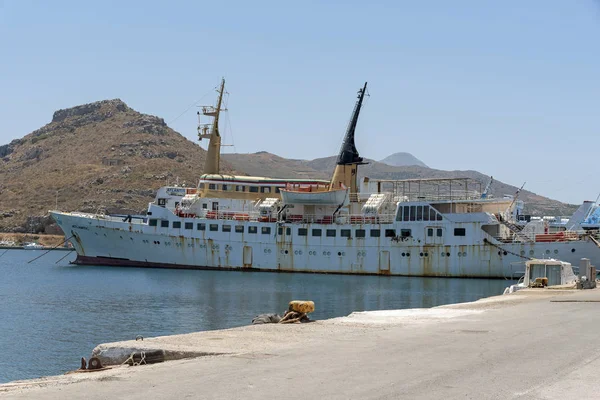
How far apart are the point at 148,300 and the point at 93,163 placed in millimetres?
117685

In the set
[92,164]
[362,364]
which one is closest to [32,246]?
[92,164]

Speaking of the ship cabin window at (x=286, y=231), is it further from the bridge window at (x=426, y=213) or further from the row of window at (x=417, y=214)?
the bridge window at (x=426, y=213)

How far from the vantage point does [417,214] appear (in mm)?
53250

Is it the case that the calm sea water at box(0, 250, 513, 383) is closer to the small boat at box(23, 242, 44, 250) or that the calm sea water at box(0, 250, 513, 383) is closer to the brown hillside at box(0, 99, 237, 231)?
the small boat at box(23, 242, 44, 250)

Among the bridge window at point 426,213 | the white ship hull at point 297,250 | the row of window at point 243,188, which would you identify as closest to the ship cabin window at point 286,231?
the white ship hull at point 297,250

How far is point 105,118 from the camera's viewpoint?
568 feet

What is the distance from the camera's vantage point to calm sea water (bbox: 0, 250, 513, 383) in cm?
2414

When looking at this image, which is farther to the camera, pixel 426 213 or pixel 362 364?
pixel 426 213

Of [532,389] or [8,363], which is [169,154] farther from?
[532,389]

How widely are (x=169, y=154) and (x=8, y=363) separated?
130 m

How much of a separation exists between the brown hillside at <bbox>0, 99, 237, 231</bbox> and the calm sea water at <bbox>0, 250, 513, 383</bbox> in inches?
2536

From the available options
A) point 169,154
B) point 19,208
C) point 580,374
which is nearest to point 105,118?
point 169,154

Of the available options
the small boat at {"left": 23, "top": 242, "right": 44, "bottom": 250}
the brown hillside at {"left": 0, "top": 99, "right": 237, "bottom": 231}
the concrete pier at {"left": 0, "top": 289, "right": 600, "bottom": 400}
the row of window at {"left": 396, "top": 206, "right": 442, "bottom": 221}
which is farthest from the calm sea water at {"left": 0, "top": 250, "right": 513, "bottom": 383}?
the brown hillside at {"left": 0, "top": 99, "right": 237, "bottom": 231}

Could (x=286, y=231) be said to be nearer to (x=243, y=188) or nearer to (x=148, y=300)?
(x=243, y=188)
